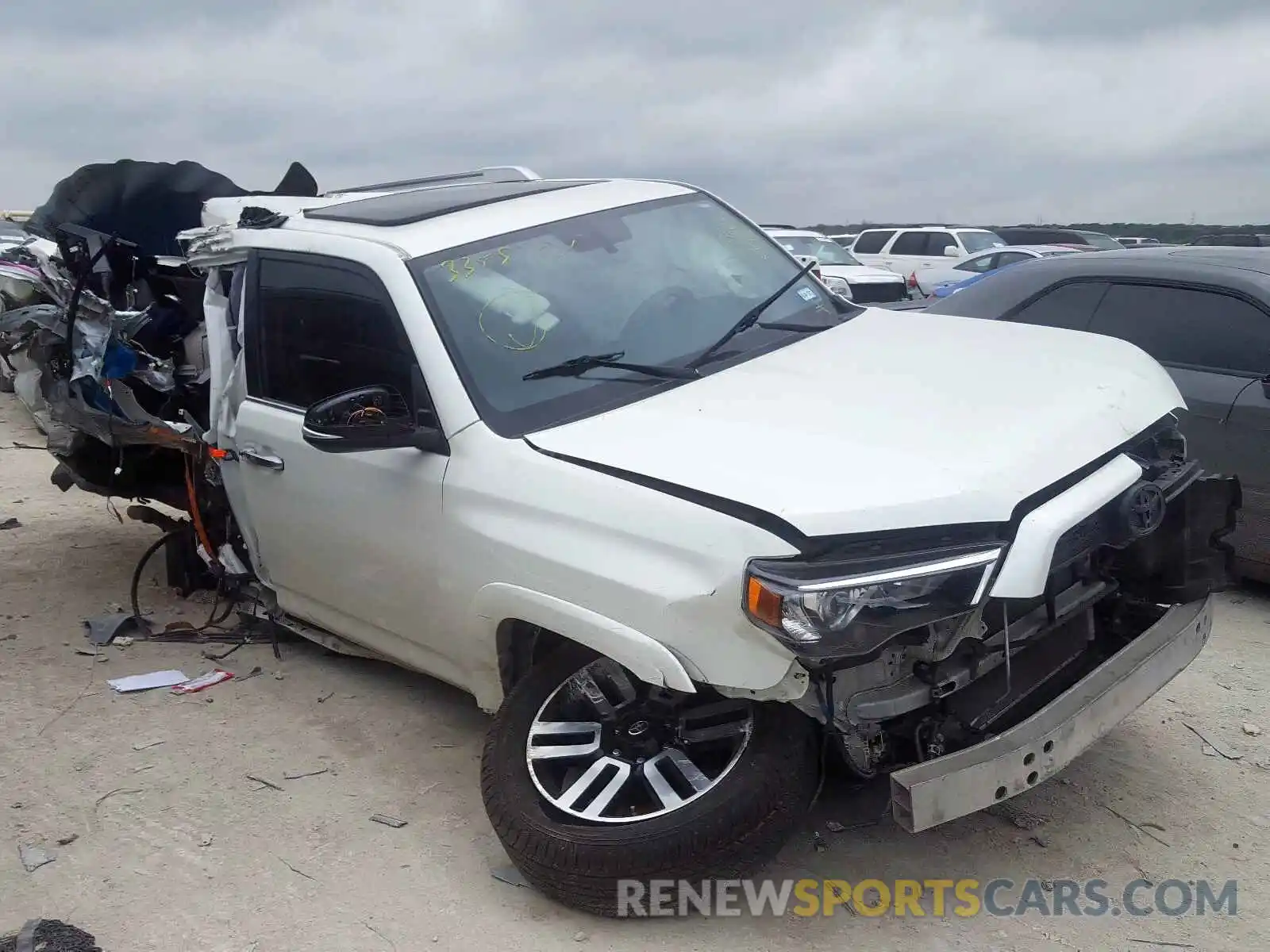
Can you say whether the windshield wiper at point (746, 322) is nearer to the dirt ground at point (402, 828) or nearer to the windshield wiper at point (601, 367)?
the windshield wiper at point (601, 367)

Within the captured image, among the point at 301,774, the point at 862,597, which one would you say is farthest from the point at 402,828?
the point at 862,597

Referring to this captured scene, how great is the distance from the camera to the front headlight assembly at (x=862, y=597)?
267 centimetres

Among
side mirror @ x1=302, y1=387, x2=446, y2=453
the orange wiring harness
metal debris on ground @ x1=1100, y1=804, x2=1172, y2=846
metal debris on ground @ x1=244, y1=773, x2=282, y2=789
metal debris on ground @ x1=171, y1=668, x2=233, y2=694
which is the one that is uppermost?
side mirror @ x1=302, y1=387, x2=446, y2=453

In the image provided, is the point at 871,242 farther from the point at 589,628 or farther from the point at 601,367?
the point at 589,628

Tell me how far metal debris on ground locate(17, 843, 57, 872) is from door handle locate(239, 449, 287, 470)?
1.54 m

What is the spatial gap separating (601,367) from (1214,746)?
254cm

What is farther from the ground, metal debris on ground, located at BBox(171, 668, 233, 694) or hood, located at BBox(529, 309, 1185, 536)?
hood, located at BBox(529, 309, 1185, 536)

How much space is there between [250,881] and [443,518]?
1.23 meters

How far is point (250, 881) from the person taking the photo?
348 cm

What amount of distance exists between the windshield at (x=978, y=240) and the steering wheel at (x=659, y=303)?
18.5 m

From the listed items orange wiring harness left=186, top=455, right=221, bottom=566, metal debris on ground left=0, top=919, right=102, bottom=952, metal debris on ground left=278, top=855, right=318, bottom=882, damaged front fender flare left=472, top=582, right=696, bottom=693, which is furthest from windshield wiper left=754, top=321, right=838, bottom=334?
orange wiring harness left=186, top=455, right=221, bottom=566

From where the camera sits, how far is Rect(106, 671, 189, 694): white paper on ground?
16.5ft

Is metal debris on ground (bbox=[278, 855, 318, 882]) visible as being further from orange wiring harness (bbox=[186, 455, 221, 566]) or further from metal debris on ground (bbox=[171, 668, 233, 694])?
orange wiring harness (bbox=[186, 455, 221, 566])

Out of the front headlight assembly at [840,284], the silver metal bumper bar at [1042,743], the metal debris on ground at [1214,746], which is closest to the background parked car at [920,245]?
the front headlight assembly at [840,284]
